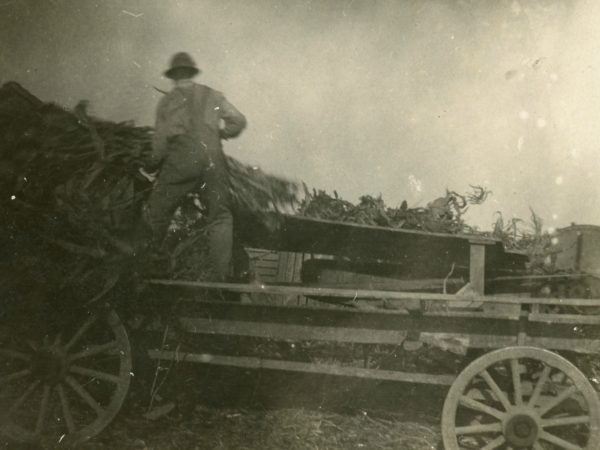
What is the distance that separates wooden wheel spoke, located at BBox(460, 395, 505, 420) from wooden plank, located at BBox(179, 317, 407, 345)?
546 mm

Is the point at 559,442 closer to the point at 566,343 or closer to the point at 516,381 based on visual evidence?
the point at 516,381

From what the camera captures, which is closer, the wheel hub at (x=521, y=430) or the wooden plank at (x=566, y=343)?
the wheel hub at (x=521, y=430)

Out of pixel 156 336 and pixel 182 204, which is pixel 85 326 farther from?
pixel 182 204

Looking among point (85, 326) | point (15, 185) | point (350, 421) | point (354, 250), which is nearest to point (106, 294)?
point (85, 326)

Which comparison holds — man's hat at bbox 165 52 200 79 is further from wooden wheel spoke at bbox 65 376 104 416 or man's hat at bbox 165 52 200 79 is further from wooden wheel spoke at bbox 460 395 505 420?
wooden wheel spoke at bbox 460 395 505 420

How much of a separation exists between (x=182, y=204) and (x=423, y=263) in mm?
3066

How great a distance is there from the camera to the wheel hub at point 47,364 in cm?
373

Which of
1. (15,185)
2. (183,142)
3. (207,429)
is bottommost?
(207,429)

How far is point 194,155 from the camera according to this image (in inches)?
170

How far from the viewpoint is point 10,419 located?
3.67m

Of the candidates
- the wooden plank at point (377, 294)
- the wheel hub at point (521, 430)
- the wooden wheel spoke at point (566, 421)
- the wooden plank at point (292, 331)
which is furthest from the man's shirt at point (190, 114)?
the wooden wheel spoke at point (566, 421)

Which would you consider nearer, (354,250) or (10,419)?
(10,419)

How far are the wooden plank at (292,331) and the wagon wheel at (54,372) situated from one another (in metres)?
0.55

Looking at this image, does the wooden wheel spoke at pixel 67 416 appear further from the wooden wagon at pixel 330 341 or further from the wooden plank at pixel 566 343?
the wooden plank at pixel 566 343
